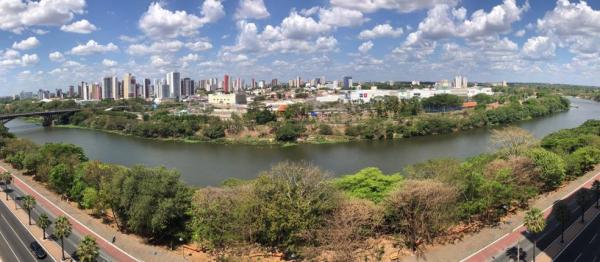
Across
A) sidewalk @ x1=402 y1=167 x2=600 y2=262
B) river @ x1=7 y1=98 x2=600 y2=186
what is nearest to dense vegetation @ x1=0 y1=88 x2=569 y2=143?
river @ x1=7 y1=98 x2=600 y2=186

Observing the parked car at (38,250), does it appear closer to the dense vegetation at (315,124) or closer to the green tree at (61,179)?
the green tree at (61,179)

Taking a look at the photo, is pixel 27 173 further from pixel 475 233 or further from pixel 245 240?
pixel 475 233

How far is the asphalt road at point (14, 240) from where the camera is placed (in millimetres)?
9234

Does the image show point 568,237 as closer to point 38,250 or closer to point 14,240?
point 38,250

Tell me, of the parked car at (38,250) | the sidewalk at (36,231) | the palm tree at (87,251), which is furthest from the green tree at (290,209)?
the parked car at (38,250)

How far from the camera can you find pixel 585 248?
29.5 feet

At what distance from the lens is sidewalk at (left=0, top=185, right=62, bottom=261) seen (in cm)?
932

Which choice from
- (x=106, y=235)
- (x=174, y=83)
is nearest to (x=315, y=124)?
(x=106, y=235)

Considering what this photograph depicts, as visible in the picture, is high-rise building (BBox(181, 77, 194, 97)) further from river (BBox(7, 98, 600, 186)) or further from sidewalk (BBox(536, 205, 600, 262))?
sidewalk (BBox(536, 205, 600, 262))

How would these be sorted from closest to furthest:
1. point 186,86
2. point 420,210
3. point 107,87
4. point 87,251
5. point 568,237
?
1. point 87,251
2. point 420,210
3. point 568,237
4. point 107,87
5. point 186,86

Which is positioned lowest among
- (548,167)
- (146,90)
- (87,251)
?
(87,251)

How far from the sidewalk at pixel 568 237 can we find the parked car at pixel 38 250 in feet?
34.9

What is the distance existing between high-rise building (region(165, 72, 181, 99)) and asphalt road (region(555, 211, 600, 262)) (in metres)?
73.0

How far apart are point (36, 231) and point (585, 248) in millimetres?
13255
